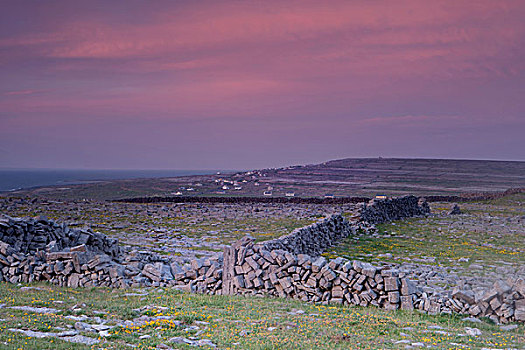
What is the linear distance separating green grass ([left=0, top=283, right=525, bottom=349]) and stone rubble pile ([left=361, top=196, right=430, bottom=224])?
2791cm

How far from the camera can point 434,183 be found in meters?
131

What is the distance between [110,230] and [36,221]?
11113 mm

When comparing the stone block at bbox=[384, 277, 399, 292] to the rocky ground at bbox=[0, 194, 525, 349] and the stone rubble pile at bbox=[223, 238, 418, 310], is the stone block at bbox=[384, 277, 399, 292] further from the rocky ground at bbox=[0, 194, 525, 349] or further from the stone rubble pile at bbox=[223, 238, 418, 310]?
the rocky ground at bbox=[0, 194, 525, 349]

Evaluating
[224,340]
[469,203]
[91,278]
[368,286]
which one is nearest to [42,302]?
[91,278]

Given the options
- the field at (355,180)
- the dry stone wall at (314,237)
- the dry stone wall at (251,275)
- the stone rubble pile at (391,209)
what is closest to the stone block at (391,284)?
the dry stone wall at (251,275)

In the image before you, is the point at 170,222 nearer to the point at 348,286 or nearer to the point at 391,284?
the point at 348,286

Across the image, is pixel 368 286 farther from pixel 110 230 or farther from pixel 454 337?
pixel 110 230

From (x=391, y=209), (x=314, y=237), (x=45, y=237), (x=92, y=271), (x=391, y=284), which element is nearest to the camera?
(x=391, y=284)

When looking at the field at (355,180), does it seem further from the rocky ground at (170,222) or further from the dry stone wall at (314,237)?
the dry stone wall at (314,237)

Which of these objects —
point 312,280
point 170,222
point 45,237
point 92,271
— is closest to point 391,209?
point 170,222

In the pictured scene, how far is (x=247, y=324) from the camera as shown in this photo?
12.1 m

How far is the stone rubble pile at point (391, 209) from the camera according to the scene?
43.1 meters

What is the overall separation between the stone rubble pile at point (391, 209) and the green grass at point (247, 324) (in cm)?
2791

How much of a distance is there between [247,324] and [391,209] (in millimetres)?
39392
